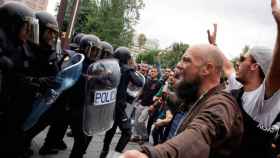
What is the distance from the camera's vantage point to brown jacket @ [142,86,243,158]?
148cm

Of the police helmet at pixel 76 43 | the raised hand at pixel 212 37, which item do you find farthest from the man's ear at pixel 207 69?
the police helmet at pixel 76 43

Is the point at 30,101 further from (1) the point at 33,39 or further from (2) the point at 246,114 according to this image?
(2) the point at 246,114

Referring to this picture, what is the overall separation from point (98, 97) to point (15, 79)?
3.14ft

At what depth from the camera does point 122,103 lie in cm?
577

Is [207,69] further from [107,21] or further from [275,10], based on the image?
[107,21]

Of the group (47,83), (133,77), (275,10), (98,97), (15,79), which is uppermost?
(275,10)

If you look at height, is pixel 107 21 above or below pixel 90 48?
below

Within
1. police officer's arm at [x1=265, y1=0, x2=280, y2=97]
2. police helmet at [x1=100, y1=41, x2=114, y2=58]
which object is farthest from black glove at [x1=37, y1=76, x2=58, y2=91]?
police officer's arm at [x1=265, y1=0, x2=280, y2=97]

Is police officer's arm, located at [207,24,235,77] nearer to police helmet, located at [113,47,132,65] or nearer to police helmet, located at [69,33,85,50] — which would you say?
police helmet, located at [113,47,132,65]

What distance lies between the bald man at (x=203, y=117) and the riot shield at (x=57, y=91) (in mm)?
2715

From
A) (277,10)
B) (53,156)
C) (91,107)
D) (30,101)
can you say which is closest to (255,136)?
(277,10)

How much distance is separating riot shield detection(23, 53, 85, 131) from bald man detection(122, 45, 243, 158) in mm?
2715

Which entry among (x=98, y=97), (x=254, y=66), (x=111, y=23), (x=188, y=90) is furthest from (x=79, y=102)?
(x=111, y=23)

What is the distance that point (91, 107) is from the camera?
4539 mm
